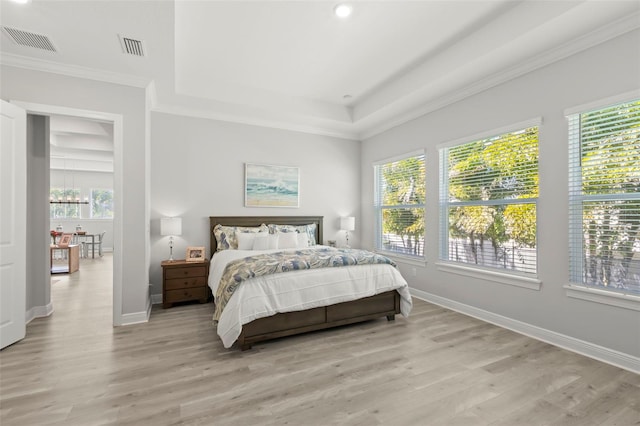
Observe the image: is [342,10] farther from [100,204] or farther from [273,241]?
[100,204]

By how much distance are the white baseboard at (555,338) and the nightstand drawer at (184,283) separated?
134 inches

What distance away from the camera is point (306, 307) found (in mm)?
3047

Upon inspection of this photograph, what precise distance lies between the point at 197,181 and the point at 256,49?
224 cm

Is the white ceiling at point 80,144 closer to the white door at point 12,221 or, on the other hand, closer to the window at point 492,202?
the white door at point 12,221

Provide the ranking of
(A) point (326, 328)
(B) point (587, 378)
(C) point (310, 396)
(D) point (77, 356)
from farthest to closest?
(A) point (326, 328), (D) point (77, 356), (B) point (587, 378), (C) point (310, 396)

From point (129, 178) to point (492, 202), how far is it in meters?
4.31

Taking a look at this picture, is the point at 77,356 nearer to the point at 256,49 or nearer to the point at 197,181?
the point at 197,181

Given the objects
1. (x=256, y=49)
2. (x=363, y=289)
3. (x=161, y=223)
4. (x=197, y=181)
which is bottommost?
(x=363, y=289)

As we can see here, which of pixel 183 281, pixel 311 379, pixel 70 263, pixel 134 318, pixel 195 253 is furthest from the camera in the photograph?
pixel 70 263

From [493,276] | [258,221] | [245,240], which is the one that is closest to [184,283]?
[245,240]

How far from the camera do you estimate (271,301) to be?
2.90 m

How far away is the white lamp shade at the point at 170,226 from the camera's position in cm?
420

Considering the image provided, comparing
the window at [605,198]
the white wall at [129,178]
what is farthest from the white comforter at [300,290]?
the window at [605,198]

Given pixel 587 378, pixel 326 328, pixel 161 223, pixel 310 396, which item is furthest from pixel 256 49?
pixel 587 378
